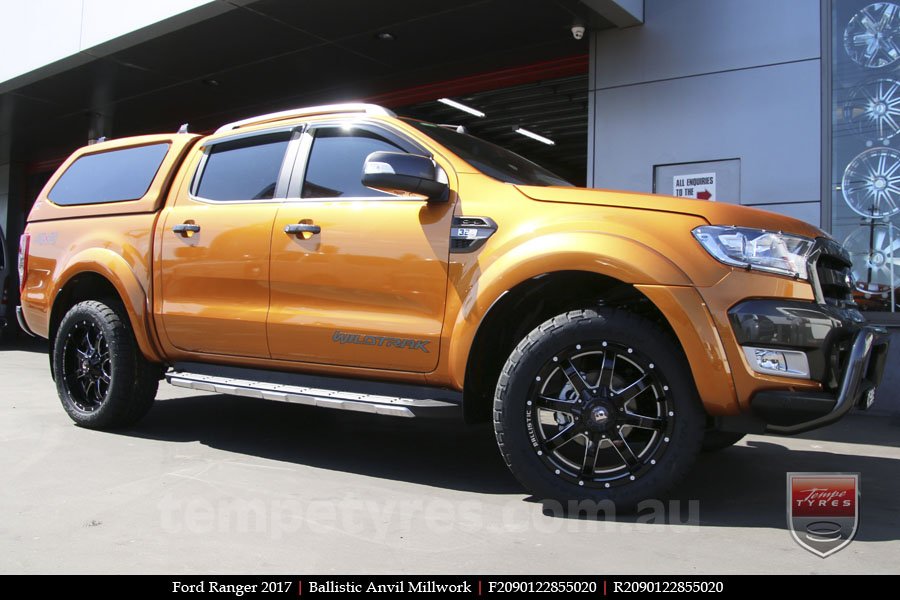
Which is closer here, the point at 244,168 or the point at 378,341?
the point at 378,341

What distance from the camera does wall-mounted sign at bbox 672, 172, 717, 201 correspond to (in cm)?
758

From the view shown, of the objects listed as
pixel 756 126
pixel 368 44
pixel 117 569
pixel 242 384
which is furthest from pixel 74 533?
pixel 368 44

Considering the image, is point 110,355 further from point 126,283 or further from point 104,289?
point 104,289

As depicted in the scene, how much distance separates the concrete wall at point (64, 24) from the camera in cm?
918

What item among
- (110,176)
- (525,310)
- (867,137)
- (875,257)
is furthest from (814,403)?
(867,137)

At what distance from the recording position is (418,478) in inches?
157

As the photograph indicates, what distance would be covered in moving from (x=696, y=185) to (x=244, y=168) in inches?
189

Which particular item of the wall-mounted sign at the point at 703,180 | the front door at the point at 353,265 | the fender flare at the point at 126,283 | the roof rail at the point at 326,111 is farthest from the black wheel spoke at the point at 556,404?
the wall-mounted sign at the point at 703,180

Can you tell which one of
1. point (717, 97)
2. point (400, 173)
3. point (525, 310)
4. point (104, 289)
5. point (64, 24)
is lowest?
point (525, 310)

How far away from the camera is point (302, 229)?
411 cm

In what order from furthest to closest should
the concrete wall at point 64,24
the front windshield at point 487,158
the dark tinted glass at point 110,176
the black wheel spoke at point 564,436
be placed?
the concrete wall at point 64,24 < the dark tinted glass at point 110,176 < the front windshield at point 487,158 < the black wheel spoke at point 564,436

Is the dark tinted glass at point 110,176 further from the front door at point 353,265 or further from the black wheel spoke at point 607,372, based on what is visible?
the black wheel spoke at point 607,372

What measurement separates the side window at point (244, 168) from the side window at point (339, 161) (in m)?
0.27

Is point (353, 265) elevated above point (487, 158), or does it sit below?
below
